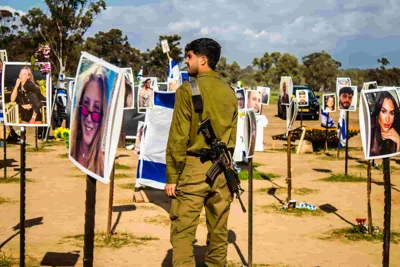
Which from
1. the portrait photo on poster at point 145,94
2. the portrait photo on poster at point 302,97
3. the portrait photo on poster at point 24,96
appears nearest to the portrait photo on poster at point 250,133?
the portrait photo on poster at point 24,96

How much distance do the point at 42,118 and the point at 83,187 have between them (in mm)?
5632

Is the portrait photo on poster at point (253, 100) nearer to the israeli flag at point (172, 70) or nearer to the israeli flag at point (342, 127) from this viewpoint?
the israeli flag at point (342, 127)

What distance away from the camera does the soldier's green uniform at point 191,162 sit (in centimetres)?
491

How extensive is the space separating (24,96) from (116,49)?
6530 centimetres

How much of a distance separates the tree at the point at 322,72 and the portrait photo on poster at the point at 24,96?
7479cm

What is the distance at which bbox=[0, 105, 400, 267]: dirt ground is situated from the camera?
22.7 ft

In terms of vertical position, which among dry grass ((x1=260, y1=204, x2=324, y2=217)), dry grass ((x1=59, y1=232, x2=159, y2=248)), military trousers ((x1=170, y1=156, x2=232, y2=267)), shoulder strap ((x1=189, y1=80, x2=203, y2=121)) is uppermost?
shoulder strap ((x1=189, y1=80, x2=203, y2=121))

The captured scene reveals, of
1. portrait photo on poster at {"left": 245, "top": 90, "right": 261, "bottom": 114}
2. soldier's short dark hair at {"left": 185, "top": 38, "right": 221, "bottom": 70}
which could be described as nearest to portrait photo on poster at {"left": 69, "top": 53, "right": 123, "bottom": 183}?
soldier's short dark hair at {"left": 185, "top": 38, "right": 221, "bottom": 70}

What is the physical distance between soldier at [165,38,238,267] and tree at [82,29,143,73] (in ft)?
210

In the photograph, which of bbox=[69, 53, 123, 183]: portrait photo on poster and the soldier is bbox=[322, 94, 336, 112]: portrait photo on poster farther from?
bbox=[69, 53, 123, 183]: portrait photo on poster

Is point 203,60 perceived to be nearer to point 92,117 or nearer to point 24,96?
point 92,117

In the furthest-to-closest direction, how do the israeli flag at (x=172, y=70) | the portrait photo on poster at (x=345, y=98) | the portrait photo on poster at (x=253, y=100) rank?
the portrait photo on poster at (x=253, y=100) → the israeli flag at (x=172, y=70) → the portrait photo on poster at (x=345, y=98)

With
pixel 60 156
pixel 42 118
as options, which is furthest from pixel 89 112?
pixel 60 156

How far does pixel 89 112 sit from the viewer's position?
13.1 feet
